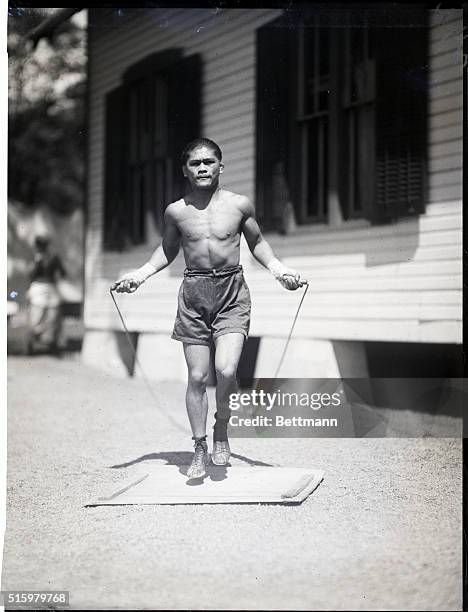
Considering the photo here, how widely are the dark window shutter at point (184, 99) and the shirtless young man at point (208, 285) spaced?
0.54 meters

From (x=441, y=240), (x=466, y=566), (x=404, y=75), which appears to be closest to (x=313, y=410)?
(x=466, y=566)

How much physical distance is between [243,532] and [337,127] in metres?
2.40

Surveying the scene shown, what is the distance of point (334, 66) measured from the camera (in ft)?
14.6

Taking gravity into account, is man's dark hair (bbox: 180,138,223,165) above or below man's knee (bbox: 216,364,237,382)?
above

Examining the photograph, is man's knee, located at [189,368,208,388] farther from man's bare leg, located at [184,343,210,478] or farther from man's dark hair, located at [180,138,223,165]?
man's dark hair, located at [180,138,223,165]

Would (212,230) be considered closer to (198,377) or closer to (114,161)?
(198,377)

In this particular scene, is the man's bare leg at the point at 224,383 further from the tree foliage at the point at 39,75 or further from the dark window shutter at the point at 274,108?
the tree foliage at the point at 39,75

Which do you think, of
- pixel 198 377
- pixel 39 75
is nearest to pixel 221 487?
pixel 198 377

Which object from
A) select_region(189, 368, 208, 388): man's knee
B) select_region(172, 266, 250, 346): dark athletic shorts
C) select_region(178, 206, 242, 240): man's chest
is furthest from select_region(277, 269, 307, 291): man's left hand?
select_region(189, 368, 208, 388): man's knee

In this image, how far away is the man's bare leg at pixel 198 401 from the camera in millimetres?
3693

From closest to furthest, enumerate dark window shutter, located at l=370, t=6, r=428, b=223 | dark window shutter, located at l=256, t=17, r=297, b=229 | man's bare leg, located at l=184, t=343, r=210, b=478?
1. man's bare leg, located at l=184, t=343, r=210, b=478
2. dark window shutter, located at l=370, t=6, r=428, b=223
3. dark window shutter, located at l=256, t=17, r=297, b=229

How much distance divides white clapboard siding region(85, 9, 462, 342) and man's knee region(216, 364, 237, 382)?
0.47 meters

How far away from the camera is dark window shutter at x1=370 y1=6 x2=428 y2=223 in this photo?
3.92 meters

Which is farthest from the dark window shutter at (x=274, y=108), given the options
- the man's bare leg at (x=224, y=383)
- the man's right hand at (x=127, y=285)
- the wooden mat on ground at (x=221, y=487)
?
the wooden mat on ground at (x=221, y=487)
